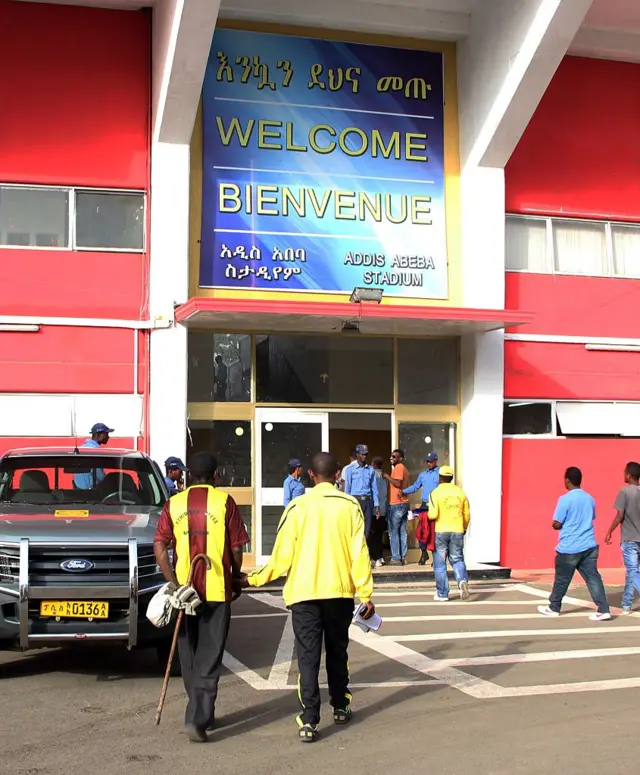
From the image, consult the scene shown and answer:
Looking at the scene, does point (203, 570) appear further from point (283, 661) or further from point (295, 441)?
point (295, 441)

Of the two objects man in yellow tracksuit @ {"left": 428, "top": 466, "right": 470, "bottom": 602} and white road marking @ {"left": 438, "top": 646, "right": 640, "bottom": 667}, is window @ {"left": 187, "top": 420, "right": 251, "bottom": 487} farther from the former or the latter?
white road marking @ {"left": 438, "top": 646, "right": 640, "bottom": 667}

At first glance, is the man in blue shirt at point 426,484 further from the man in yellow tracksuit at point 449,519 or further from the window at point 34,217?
the window at point 34,217

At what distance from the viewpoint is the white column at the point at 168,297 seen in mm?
15867

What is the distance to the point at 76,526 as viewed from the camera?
26.9ft

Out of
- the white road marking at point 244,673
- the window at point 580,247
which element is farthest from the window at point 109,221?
the white road marking at point 244,673

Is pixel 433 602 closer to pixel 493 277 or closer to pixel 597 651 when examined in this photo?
pixel 597 651

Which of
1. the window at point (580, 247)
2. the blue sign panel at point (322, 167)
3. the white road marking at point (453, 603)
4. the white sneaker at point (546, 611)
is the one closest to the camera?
the white sneaker at point (546, 611)

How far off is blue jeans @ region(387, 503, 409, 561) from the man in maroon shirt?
32.4 ft

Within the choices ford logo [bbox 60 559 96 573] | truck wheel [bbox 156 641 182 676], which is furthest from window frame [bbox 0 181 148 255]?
ford logo [bbox 60 559 96 573]

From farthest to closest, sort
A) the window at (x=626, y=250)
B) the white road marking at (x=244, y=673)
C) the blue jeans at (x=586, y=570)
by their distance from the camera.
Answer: the window at (x=626, y=250), the blue jeans at (x=586, y=570), the white road marking at (x=244, y=673)

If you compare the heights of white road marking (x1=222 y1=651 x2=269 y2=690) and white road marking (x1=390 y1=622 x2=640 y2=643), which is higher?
white road marking (x1=222 y1=651 x2=269 y2=690)

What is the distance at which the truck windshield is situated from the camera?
30.8 feet

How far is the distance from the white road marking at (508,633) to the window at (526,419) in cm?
663

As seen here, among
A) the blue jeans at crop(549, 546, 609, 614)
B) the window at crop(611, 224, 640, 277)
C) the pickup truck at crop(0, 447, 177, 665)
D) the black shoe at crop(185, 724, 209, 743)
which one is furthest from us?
the window at crop(611, 224, 640, 277)
